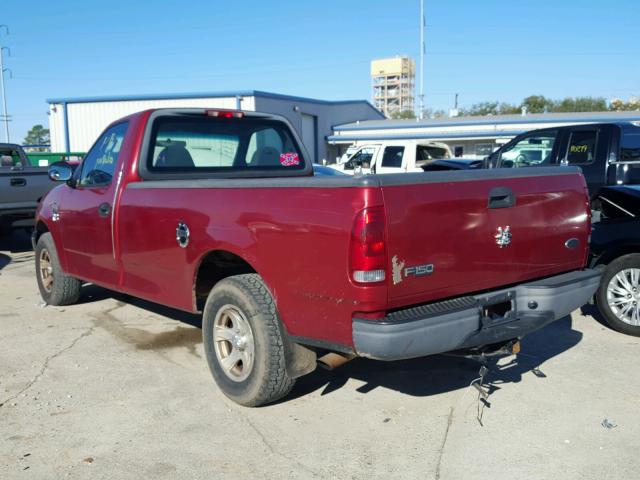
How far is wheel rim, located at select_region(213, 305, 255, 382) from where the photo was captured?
4.08 metres

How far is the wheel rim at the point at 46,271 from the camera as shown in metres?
6.89

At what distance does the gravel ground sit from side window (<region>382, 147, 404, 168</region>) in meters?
11.3

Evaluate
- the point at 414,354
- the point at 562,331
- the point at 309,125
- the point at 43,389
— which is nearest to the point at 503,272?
the point at 414,354

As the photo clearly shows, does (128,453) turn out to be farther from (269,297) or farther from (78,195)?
(78,195)

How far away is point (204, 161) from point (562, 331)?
368 centimetres

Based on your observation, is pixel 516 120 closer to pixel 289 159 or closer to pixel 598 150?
pixel 598 150

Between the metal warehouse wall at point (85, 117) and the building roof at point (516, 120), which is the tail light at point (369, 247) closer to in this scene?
the metal warehouse wall at point (85, 117)

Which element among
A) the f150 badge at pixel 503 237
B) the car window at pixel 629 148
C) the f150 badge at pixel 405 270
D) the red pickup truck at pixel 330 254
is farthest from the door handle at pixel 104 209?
the car window at pixel 629 148

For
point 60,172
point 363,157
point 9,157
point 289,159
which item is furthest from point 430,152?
point 60,172

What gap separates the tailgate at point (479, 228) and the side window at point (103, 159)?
120 inches

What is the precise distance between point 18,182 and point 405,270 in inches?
337

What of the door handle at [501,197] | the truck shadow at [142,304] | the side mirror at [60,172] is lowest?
the truck shadow at [142,304]

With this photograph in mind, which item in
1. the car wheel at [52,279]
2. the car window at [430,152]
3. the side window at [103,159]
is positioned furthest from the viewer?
the car window at [430,152]

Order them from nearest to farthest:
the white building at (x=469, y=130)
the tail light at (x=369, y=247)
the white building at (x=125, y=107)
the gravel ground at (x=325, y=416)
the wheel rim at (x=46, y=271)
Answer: the tail light at (x=369, y=247) → the gravel ground at (x=325, y=416) → the wheel rim at (x=46, y=271) → the white building at (x=125, y=107) → the white building at (x=469, y=130)
